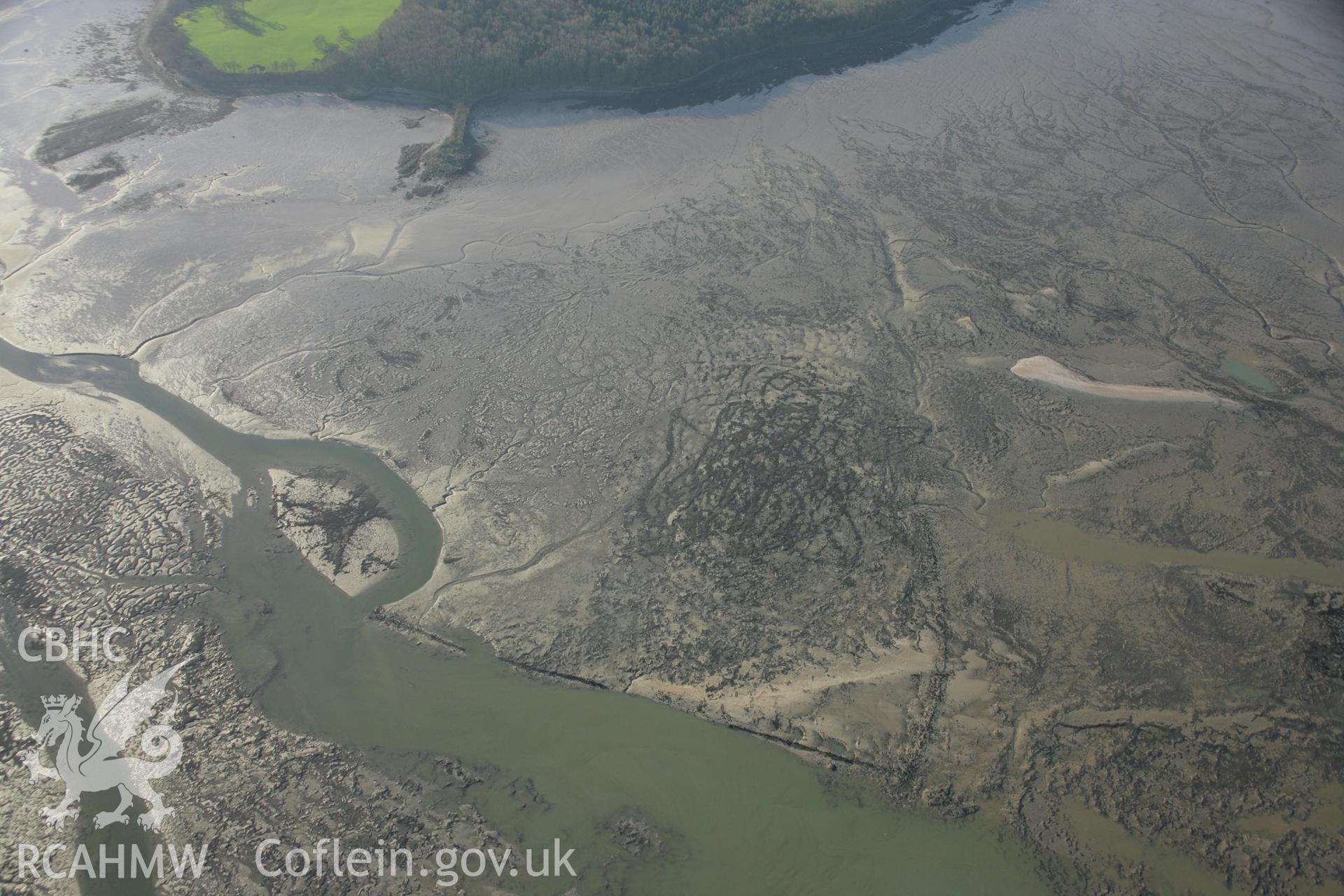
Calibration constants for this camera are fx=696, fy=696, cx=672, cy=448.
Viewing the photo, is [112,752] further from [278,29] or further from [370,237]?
[278,29]

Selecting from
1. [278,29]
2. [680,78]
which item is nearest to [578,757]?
[680,78]

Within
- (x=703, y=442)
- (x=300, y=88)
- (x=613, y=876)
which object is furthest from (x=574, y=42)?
(x=613, y=876)

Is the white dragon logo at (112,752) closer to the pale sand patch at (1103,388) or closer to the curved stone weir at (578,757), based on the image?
the curved stone weir at (578,757)

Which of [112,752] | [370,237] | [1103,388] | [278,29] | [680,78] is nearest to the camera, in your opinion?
[112,752]

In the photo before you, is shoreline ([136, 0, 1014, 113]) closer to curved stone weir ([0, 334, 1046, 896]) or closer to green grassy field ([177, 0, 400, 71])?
green grassy field ([177, 0, 400, 71])

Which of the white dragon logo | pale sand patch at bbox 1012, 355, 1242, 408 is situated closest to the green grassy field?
the white dragon logo

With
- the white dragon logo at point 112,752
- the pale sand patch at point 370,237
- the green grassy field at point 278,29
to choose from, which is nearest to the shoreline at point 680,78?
the green grassy field at point 278,29

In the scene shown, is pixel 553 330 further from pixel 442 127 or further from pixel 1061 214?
pixel 1061 214
